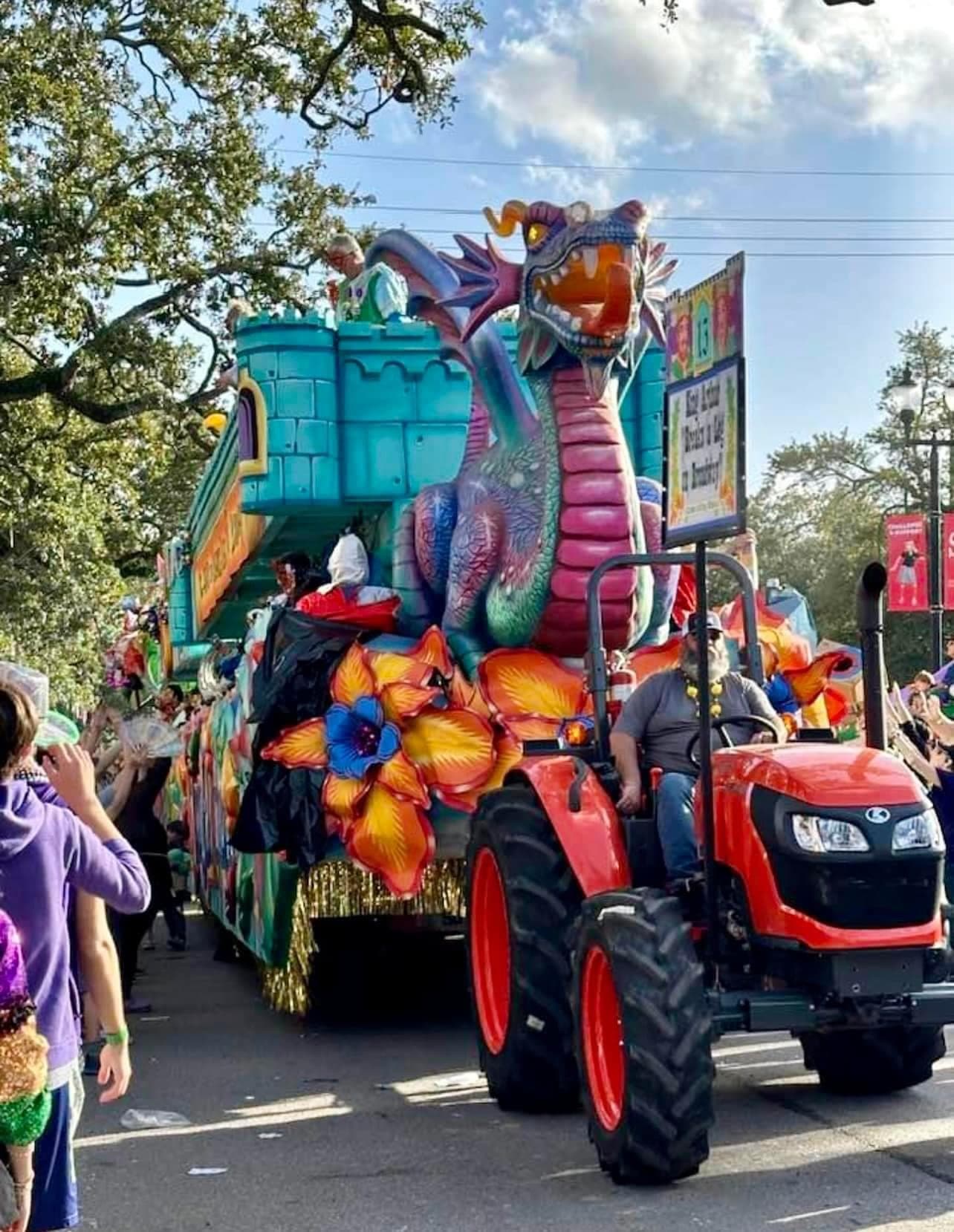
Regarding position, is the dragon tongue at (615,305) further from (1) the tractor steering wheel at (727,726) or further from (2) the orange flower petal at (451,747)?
(1) the tractor steering wheel at (727,726)

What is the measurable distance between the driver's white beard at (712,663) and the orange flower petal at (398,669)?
2.11 m

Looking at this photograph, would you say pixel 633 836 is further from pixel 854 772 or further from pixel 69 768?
pixel 69 768

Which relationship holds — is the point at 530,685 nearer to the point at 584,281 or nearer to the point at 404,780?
the point at 404,780

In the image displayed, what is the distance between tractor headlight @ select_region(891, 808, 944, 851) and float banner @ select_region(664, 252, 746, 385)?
1545mm

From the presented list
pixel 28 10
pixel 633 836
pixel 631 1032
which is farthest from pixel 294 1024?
pixel 28 10

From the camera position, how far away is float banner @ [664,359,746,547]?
5465 millimetres

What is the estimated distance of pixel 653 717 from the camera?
663 cm

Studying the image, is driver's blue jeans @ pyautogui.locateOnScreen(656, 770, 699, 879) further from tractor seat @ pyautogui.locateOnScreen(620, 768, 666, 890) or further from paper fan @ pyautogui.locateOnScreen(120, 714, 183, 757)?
paper fan @ pyautogui.locateOnScreen(120, 714, 183, 757)

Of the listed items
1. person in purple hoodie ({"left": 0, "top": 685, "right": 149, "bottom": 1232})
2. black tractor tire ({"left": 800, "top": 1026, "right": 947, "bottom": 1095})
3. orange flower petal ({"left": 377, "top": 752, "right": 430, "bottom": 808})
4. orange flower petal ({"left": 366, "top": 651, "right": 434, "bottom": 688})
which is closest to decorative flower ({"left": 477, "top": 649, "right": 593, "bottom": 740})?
orange flower petal ({"left": 366, "top": 651, "right": 434, "bottom": 688})

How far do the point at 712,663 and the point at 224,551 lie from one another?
24.8 feet

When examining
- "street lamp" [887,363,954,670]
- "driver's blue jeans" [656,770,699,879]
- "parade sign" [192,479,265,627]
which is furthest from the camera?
"street lamp" [887,363,954,670]

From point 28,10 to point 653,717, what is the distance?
523 inches

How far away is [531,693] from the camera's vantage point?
28.0ft

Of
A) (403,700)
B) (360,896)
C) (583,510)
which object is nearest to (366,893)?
(360,896)
